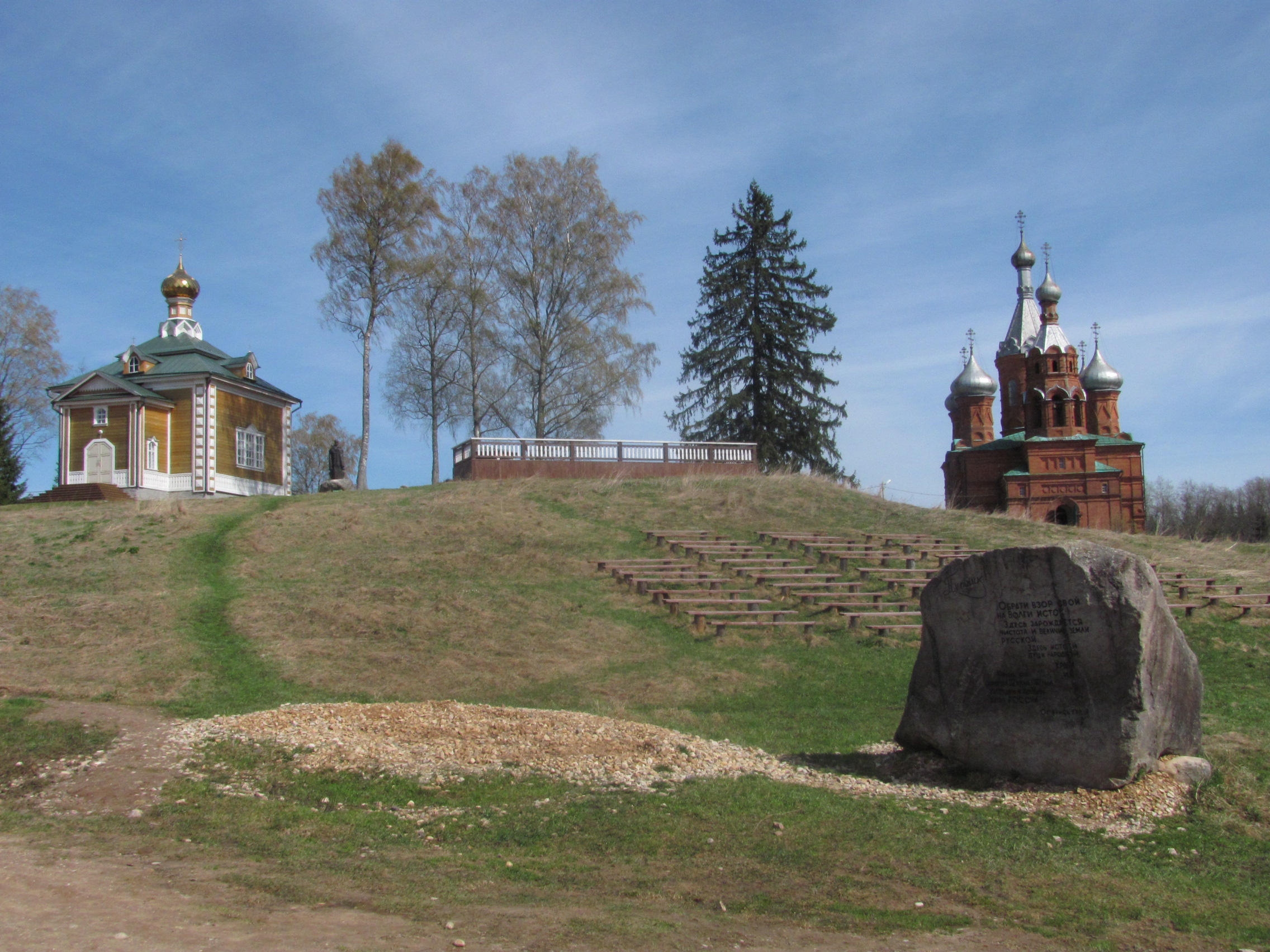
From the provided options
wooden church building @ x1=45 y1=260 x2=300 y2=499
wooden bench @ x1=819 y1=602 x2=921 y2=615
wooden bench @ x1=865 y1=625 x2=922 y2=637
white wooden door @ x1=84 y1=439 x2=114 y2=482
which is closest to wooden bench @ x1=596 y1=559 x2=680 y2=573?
wooden bench @ x1=819 y1=602 x2=921 y2=615

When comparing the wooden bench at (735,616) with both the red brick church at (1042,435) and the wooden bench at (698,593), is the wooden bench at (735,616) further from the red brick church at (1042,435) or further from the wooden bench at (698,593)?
the red brick church at (1042,435)

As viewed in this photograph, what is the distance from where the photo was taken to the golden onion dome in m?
37.8

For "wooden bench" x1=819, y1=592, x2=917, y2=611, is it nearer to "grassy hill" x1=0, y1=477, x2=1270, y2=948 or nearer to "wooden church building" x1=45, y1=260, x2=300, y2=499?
"grassy hill" x1=0, y1=477, x2=1270, y2=948

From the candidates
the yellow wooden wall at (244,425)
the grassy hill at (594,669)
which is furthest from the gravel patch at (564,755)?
the yellow wooden wall at (244,425)

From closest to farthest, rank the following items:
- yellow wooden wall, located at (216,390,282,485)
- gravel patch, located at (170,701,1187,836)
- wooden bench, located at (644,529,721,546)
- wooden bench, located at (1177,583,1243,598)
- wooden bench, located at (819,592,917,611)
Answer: gravel patch, located at (170,701,1187,836)
wooden bench, located at (819,592,917,611)
wooden bench, located at (1177,583,1243,598)
wooden bench, located at (644,529,721,546)
yellow wooden wall, located at (216,390,282,485)

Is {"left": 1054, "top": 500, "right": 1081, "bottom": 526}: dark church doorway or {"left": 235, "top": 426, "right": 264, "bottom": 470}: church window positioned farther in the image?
{"left": 1054, "top": 500, "right": 1081, "bottom": 526}: dark church doorway

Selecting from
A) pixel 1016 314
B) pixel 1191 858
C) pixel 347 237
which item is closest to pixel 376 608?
pixel 1191 858

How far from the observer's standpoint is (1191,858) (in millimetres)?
6637

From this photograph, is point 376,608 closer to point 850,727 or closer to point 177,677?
point 177,677

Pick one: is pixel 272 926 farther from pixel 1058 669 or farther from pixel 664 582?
pixel 664 582

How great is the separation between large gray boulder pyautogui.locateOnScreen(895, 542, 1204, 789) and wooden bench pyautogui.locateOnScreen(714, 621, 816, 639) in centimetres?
757

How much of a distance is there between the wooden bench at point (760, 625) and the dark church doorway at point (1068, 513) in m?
37.0

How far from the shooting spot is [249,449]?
35.7m

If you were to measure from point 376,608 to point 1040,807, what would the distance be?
1189 cm
